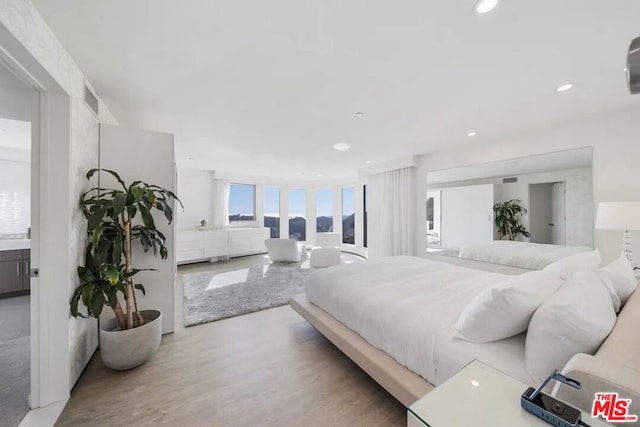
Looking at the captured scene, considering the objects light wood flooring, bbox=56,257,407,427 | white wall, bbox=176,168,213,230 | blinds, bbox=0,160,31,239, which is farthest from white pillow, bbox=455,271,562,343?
white wall, bbox=176,168,213,230

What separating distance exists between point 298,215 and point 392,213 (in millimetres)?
3971

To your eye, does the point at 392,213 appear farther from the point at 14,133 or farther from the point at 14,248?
the point at 14,248

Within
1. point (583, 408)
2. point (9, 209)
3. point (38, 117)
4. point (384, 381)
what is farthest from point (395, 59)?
point (9, 209)

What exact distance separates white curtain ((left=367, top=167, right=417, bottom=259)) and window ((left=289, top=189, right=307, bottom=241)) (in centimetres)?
299

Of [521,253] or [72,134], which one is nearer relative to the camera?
[72,134]

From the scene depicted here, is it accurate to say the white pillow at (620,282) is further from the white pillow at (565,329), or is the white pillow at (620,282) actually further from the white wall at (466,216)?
the white wall at (466,216)

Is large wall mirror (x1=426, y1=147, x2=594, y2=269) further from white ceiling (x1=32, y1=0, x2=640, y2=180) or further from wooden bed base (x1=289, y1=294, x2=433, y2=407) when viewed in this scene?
wooden bed base (x1=289, y1=294, x2=433, y2=407)

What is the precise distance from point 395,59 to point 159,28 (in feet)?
5.06

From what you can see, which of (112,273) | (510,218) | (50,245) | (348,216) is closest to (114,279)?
(112,273)

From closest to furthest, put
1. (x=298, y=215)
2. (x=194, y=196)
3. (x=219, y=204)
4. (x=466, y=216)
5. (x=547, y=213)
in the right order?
(x=547, y=213)
(x=466, y=216)
(x=194, y=196)
(x=219, y=204)
(x=298, y=215)

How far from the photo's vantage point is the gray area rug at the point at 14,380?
1517 mm

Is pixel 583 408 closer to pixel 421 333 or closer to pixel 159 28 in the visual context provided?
pixel 421 333

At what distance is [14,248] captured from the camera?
341 centimetres

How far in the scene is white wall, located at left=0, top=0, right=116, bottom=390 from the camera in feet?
4.00
